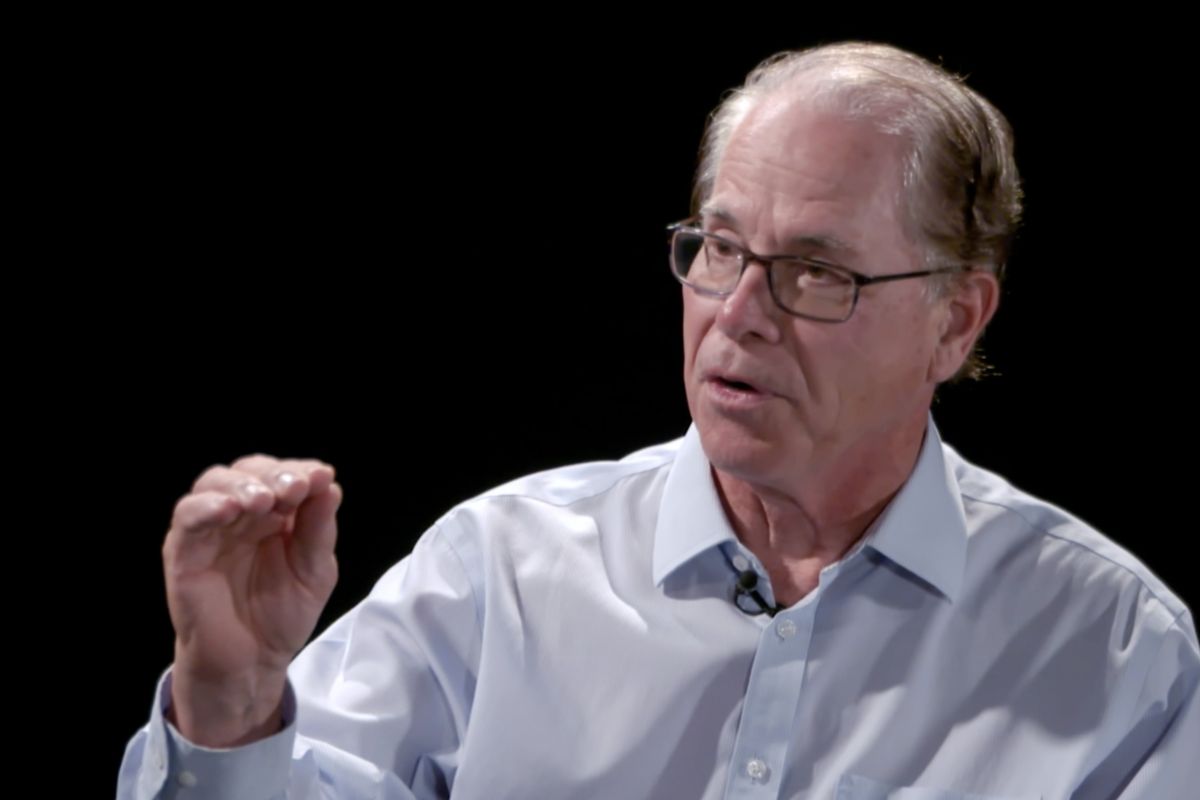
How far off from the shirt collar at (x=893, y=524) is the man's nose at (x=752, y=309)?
0.75 ft

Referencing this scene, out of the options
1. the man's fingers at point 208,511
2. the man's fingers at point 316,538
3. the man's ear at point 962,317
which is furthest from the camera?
the man's ear at point 962,317

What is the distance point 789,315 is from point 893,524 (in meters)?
0.32

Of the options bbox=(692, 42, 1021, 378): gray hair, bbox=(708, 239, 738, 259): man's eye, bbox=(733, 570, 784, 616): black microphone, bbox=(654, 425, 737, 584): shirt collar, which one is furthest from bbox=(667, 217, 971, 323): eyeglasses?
bbox=(733, 570, 784, 616): black microphone

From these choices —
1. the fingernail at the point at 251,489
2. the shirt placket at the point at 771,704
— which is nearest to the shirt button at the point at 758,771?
the shirt placket at the point at 771,704

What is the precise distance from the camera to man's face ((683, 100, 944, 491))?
1.88 metres

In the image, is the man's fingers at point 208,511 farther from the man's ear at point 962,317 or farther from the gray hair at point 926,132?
the man's ear at point 962,317

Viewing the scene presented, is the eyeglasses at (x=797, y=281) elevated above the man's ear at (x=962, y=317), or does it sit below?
above

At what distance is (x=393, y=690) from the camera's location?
190cm

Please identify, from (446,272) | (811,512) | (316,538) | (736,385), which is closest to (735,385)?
(736,385)

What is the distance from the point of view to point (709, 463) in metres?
2.05

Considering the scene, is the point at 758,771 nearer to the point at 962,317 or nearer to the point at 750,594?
the point at 750,594

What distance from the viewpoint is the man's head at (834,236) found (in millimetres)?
1887

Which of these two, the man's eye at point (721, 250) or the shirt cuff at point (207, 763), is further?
the man's eye at point (721, 250)

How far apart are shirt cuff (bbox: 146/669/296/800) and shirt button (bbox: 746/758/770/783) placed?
1.94ft
